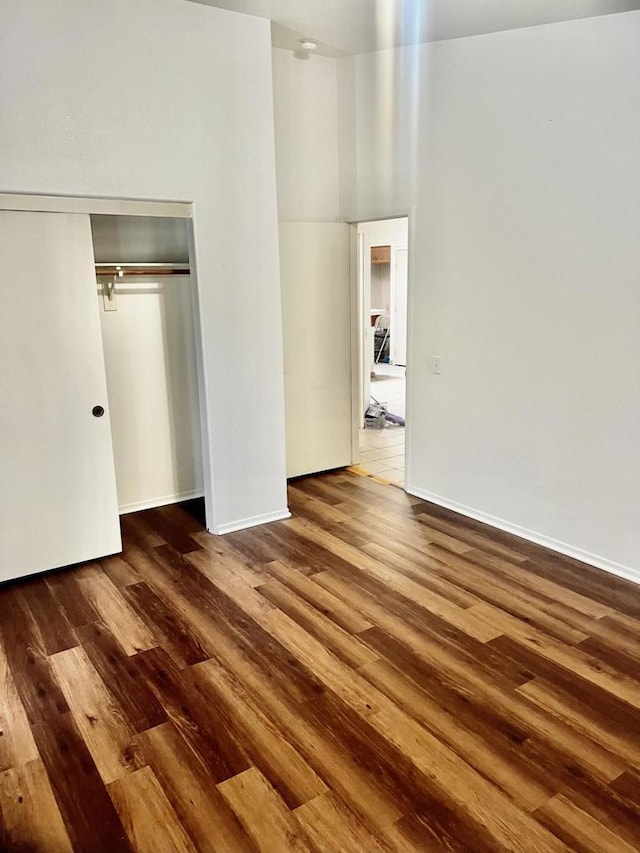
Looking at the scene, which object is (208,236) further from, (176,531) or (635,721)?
(635,721)

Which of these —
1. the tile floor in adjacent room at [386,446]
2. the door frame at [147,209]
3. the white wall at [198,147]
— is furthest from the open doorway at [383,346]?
the door frame at [147,209]

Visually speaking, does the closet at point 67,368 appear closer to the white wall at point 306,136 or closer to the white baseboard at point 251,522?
the white baseboard at point 251,522

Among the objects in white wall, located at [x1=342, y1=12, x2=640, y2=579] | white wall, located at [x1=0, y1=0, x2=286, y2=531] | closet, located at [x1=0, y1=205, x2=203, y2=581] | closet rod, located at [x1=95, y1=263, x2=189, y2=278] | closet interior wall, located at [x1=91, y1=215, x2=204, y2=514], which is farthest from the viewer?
closet interior wall, located at [x1=91, y1=215, x2=204, y2=514]

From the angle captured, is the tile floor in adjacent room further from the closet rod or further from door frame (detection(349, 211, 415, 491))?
the closet rod

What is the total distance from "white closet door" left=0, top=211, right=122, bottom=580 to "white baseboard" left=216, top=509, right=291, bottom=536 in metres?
0.79

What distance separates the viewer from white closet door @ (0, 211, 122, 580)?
10.6ft

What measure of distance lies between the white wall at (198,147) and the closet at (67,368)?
0.93ft

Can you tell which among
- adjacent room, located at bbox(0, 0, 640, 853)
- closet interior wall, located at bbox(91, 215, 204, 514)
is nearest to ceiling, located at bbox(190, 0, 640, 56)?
adjacent room, located at bbox(0, 0, 640, 853)

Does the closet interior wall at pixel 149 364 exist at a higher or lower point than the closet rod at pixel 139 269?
lower

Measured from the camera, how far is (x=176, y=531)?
4.17 m

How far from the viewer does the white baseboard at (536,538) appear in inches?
133

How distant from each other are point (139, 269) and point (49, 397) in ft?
4.01

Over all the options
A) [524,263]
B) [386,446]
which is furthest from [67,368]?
[386,446]

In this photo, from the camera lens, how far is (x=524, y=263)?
11.9 feet
